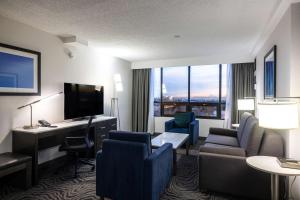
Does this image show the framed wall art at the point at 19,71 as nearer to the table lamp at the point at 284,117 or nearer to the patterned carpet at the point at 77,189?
the patterned carpet at the point at 77,189

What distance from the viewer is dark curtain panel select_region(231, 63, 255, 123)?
5238mm

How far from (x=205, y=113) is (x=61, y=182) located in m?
4.38

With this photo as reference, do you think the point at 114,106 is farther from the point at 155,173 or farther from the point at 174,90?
the point at 155,173

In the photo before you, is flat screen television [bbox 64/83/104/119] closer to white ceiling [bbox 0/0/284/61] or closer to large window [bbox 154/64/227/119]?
white ceiling [bbox 0/0/284/61]

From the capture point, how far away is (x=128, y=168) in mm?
2100

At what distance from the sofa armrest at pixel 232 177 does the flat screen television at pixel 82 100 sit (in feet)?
8.74

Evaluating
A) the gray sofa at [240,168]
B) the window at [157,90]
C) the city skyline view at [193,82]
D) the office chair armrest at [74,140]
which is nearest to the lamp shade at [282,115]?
the gray sofa at [240,168]

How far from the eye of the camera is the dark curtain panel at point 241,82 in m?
5.24

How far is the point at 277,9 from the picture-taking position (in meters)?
2.52

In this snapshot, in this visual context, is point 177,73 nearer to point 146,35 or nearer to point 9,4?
point 146,35

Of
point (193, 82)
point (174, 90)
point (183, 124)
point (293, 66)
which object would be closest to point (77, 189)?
point (293, 66)

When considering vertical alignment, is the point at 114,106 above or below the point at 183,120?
above

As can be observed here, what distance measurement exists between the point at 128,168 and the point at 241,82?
4.41 m

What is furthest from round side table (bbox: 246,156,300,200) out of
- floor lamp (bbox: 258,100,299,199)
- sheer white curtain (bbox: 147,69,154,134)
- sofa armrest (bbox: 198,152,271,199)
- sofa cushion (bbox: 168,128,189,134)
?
sheer white curtain (bbox: 147,69,154,134)
